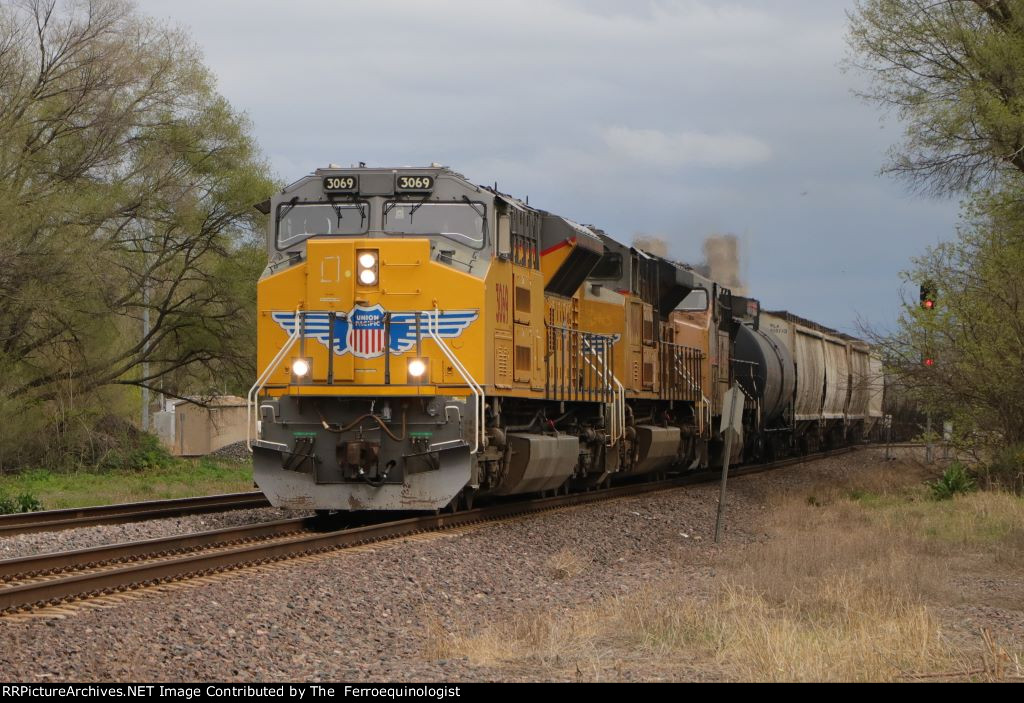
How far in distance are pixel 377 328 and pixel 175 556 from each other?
10.7ft

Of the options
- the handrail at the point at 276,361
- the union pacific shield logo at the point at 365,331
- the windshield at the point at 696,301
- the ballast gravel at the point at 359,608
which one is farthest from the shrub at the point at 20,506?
the windshield at the point at 696,301

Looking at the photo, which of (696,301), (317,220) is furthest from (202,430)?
(317,220)

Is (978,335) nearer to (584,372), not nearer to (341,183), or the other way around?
(584,372)

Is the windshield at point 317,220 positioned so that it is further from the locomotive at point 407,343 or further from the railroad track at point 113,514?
the railroad track at point 113,514

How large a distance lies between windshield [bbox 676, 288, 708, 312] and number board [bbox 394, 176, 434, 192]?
10.8 m

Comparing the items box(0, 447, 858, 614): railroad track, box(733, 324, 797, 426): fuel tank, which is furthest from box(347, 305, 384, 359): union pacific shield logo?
box(733, 324, 797, 426): fuel tank

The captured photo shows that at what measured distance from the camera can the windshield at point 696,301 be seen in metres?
23.9

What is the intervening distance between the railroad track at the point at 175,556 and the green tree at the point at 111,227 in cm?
1247

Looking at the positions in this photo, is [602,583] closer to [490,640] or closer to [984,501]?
[490,640]

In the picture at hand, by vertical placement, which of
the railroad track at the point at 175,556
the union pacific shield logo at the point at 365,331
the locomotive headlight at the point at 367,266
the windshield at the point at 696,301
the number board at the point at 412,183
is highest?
the number board at the point at 412,183

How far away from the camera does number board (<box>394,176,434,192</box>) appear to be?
45.9ft
